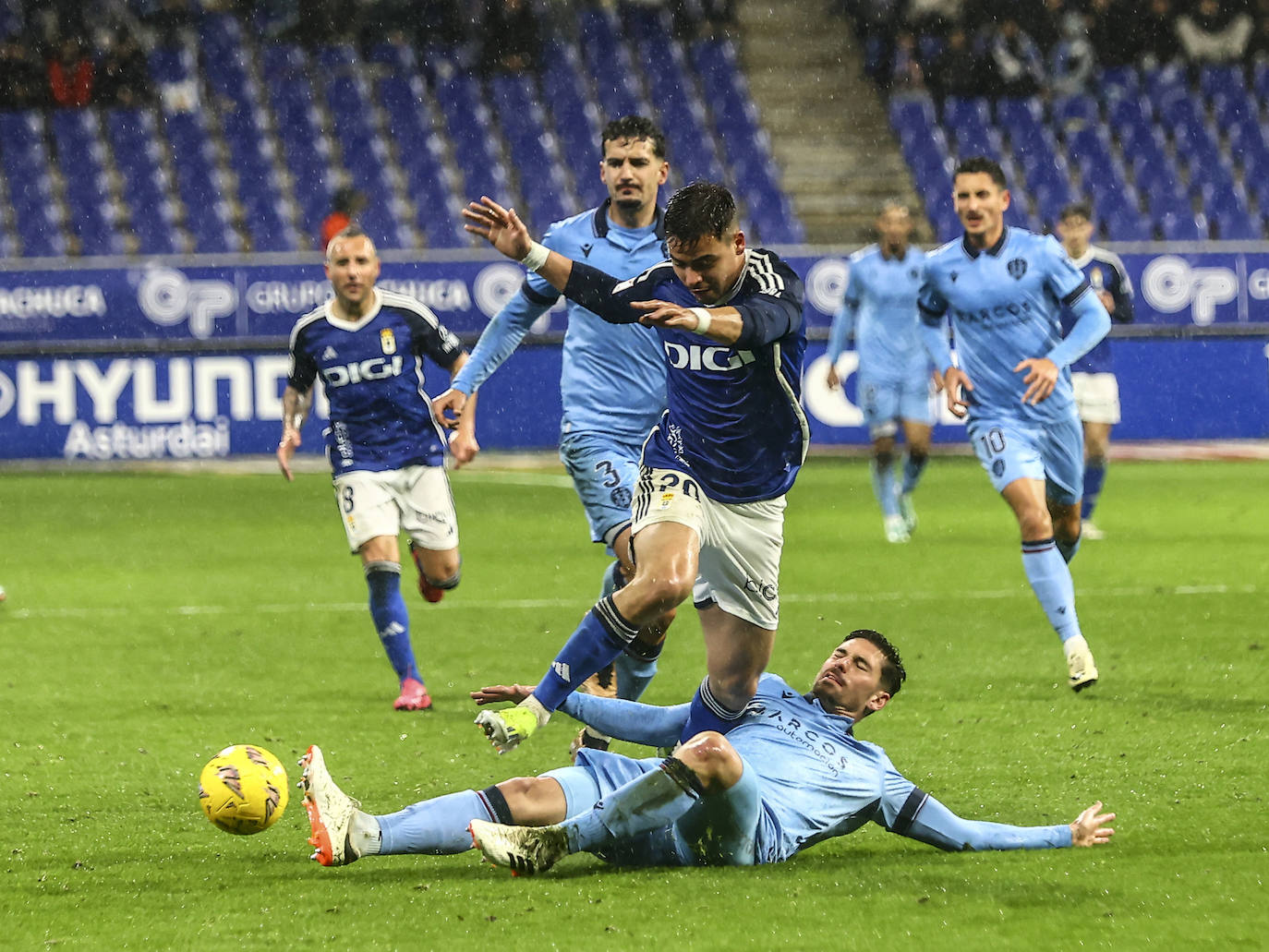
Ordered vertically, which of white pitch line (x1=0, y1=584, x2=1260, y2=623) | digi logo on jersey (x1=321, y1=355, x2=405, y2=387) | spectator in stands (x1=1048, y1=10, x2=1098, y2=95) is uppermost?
spectator in stands (x1=1048, y1=10, x2=1098, y2=95)

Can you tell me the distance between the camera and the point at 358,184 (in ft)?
78.8

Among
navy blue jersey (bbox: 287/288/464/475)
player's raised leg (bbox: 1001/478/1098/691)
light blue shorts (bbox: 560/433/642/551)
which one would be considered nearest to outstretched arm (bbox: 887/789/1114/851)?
light blue shorts (bbox: 560/433/642/551)

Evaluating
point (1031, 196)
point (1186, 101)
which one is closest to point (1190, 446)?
point (1031, 196)

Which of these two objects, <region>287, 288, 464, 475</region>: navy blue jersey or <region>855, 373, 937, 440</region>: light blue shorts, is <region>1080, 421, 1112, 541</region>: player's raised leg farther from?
<region>287, 288, 464, 475</region>: navy blue jersey

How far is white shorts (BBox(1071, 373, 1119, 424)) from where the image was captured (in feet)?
44.0

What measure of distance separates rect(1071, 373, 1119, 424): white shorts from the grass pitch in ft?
2.99

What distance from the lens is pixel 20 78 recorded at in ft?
78.8

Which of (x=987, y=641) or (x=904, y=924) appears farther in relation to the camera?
(x=987, y=641)

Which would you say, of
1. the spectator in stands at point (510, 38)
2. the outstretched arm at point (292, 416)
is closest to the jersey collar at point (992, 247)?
the outstretched arm at point (292, 416)

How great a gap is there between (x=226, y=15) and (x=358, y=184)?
357 cm

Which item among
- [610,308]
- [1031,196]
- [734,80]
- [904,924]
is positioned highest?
[734,80]

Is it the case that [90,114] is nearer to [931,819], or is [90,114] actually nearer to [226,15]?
[226,15]

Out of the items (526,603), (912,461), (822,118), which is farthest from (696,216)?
(822,118)

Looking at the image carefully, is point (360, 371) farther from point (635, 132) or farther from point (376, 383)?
point (635, 132)
